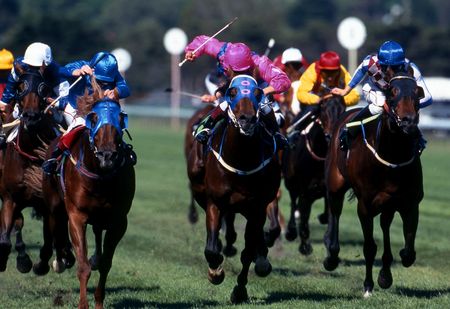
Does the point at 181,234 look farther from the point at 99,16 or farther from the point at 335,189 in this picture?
the point at 99,16

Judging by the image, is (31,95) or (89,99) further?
(31,95)

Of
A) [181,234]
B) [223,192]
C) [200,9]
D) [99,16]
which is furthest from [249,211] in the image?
[99,16]

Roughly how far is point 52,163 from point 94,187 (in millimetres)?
942

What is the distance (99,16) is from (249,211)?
100671 mm

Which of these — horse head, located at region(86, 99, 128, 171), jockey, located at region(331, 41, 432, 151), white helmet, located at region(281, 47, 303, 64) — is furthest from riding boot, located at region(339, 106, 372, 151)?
white helmet, located at region(281, 47, 303, 64)

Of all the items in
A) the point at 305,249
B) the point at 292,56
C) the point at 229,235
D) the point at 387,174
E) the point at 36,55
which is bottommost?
the point at 305,249

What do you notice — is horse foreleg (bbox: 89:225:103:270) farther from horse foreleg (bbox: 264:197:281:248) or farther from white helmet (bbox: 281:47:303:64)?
white helmet (bbox: 281:47:303:64)

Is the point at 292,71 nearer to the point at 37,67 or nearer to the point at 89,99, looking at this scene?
the point at 37,67

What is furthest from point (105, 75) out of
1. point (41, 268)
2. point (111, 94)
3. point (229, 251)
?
point (229, 251)

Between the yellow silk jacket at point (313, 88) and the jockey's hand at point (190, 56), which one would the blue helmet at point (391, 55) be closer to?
the jockey's hand at point (190, 56)

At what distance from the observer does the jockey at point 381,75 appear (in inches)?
413

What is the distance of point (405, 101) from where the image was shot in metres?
10.0

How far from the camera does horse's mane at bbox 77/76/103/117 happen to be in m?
9.89

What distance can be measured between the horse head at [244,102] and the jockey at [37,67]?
6.58 ft
